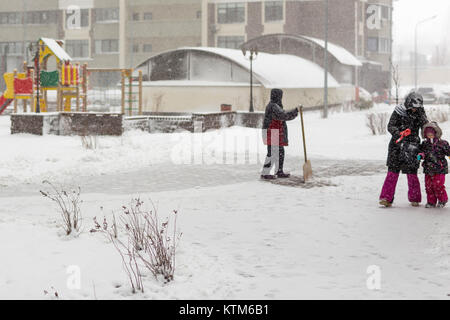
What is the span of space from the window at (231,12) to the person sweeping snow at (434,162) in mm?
54600

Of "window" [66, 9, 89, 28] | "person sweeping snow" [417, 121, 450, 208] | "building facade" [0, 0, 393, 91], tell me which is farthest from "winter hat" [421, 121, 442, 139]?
"window" [66, 9, 89, 28]

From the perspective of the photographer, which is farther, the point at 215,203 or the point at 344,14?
the point at 344,14

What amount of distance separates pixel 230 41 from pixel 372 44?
13061mm

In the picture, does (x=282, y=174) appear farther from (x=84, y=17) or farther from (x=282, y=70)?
Result: (x=84, y=17)

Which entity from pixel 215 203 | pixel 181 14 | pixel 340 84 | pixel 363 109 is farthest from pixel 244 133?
pixel 181 14

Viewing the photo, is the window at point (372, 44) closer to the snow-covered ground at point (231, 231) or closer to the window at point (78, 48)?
the window at point (78, 48)

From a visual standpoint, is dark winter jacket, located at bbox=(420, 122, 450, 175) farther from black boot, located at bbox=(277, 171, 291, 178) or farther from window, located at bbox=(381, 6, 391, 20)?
window, located at bbox=(381, 6, 391, 20)

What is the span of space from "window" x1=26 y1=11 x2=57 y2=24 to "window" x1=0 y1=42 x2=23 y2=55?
2.76m

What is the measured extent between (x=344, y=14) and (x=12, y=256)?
56.7 metres

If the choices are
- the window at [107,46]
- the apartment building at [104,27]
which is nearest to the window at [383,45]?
the apartment building at [104,27]

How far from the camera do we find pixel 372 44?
63.5 metres

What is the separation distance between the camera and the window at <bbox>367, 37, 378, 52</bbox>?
63375mm
